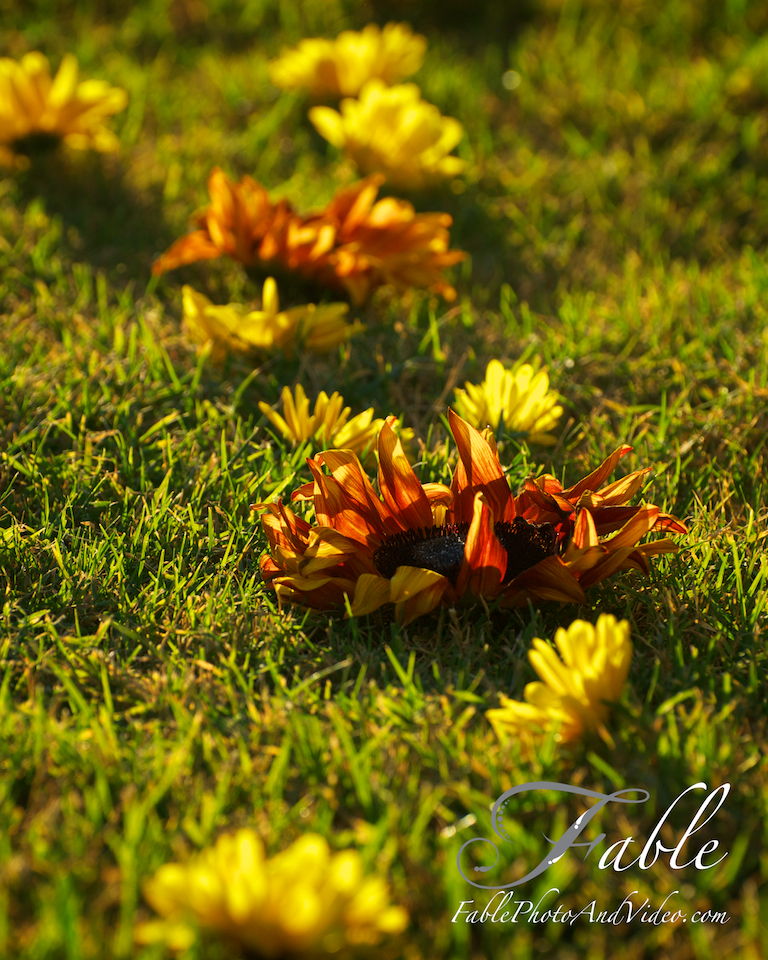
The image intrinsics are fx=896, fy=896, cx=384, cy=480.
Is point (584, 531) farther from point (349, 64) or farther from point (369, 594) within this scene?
point (349, 64)

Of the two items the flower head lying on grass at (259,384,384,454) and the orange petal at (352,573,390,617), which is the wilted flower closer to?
the flower head lying on grass at (259,384,384,454)

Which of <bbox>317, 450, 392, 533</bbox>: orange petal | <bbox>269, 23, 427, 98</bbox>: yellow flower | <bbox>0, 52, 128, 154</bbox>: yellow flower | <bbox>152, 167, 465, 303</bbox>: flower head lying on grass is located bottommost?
<bbox>317, 450, 392, 533</bbox>: orange petal

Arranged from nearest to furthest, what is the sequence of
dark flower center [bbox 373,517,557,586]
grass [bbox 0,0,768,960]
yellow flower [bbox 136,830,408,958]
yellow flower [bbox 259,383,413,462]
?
yellow flower [bbox 136,830,408,958] → grass [bbox 0,0,768,960] → dark flower center [bbox 373,517,557,586] → yellow flower [bbox 259,383,413,462]

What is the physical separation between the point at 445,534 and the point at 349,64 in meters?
2.43

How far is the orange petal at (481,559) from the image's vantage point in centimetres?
142

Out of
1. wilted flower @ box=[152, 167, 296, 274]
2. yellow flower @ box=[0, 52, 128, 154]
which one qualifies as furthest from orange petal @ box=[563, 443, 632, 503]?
yellow flower @ box=[0, 52, 128, 154]

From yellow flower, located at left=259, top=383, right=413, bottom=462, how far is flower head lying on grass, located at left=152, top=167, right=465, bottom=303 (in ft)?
1.73

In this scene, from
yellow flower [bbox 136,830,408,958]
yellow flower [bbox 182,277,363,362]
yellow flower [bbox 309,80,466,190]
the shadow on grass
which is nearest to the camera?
yellow flower [bbox 136,830,408,958]

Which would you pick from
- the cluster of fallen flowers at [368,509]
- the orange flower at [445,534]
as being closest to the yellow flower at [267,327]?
the cluster of fallen flowers at [368,509]

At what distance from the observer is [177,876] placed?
1024 millimetres

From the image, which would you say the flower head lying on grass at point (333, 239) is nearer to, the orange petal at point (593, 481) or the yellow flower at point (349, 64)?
the orange petal at point (593, 481)

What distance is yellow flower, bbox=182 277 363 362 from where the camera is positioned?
7.11 ft

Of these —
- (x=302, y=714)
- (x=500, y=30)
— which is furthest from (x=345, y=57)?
(x=302, y=714)

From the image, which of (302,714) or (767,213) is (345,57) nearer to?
(767,213)
